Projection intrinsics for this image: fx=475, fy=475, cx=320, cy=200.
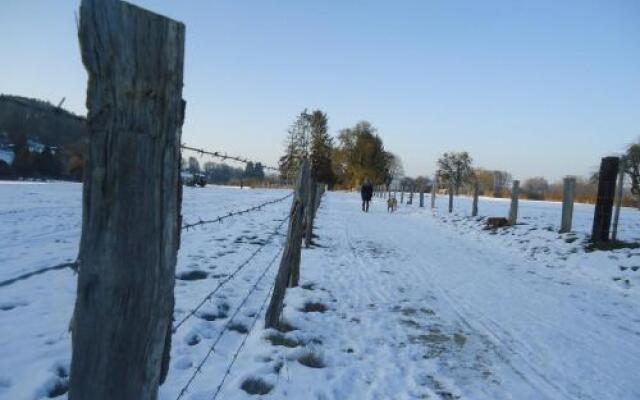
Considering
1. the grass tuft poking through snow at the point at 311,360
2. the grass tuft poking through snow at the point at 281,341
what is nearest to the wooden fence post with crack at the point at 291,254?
the grass tuft poking through snow at the point at 281,341

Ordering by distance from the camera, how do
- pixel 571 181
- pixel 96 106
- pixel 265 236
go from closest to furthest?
pixel 96 106 < pixel 265 236 < pixel 571 181

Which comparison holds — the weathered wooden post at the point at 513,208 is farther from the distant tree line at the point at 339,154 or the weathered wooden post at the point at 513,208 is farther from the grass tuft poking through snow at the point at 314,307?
the distant tree line at the point at 339,154

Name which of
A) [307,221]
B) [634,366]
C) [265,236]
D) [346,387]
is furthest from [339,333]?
[265,236]

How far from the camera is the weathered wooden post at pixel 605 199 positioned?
10422 millimetres

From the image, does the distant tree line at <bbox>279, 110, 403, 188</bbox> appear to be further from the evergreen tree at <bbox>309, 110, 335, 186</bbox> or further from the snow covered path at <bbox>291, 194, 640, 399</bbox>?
the snow covered path at <bbox>291, 194, 640, 399</bbox>

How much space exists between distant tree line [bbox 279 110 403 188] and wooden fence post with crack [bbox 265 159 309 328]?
200ft

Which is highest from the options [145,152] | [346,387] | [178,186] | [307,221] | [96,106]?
[96,106]

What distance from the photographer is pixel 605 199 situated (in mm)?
10562

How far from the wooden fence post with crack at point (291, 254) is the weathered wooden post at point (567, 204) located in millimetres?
8334

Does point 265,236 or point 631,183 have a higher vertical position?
point 631,183

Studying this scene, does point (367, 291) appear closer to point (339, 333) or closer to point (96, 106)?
point (339, 333)

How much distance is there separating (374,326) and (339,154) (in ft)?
228

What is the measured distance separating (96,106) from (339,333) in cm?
413

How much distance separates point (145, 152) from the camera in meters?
1.50
